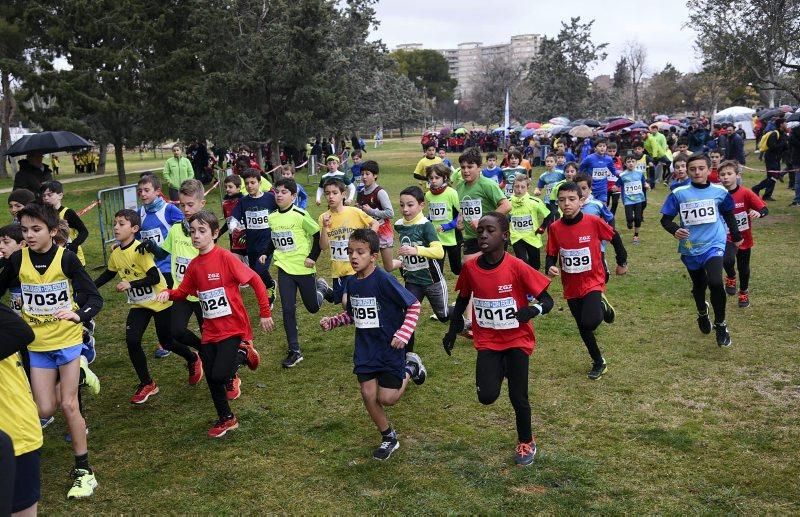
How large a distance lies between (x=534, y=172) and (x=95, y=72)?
833 inches

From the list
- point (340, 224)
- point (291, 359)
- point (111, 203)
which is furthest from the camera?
point (111, 203)

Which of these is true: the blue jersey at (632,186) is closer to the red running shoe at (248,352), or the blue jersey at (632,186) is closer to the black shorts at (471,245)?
the black shorts at (471,245)

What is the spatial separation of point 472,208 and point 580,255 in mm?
2441

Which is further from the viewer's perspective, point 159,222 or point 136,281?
point 159,222

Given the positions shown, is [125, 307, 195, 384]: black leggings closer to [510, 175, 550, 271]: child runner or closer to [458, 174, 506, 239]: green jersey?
[458, 174, 506, 239]: green jersey

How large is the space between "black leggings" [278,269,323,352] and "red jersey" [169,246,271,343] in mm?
1828

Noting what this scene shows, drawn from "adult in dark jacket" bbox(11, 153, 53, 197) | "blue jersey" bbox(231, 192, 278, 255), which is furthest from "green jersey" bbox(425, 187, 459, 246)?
"adult in dark jacket" bbox(11, 153, 53, 197)

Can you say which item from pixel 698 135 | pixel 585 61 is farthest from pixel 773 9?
pixel 585 61

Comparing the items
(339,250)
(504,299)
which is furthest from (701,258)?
(339,250)

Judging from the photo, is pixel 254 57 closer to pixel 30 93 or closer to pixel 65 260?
pixel 30 93

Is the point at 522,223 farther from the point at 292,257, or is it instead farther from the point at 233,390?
the point at 233,390

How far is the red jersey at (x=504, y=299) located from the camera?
5.33 m

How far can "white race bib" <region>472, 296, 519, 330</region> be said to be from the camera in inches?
210

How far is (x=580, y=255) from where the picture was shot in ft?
22.4
